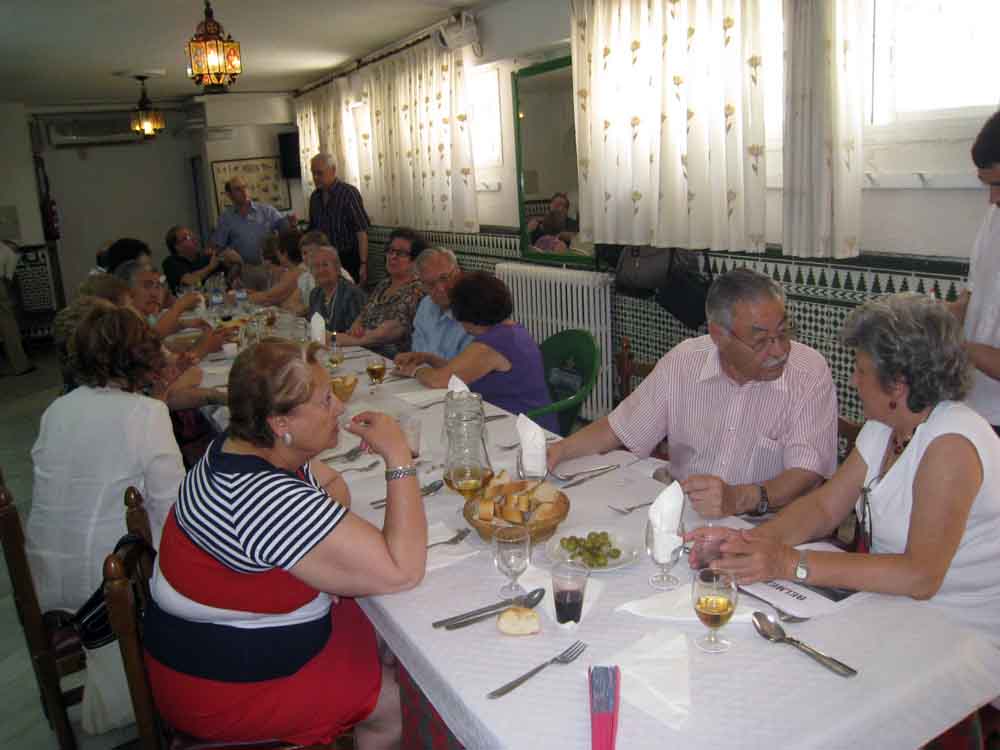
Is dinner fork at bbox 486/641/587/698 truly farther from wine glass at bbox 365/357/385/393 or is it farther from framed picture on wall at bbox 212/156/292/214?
framed picture on wall at bbox 212/156/292/214

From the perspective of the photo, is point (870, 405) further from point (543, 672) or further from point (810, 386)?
point (543, 672)

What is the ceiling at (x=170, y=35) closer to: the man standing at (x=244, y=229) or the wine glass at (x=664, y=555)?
the man standing at (x=244, y=229)

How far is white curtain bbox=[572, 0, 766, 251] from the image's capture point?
3557 millimetres

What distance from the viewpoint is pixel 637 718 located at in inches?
44.9

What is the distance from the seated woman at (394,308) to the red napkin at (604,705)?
10.3 ft

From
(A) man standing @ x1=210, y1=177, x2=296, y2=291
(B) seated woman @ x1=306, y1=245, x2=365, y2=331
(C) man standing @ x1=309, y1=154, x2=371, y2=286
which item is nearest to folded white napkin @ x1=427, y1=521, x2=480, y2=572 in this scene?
(B) seated woman @ x1=306, y1=245, x2=365, y2=331

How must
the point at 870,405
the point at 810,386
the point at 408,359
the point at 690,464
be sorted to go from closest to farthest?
1. the point at 870,405
2. the point at 810,386
3. the point at 690,464
4. the point at 408,359

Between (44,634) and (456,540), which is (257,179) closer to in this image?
(44,634)

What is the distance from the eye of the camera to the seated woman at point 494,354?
2998 mm

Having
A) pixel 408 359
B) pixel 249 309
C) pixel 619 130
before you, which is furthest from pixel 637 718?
pixel 249 309

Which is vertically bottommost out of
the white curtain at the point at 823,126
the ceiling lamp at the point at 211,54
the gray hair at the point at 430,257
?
the gray hair at the point at 430,257

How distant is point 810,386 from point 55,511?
201cm

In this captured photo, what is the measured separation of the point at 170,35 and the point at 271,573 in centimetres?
580

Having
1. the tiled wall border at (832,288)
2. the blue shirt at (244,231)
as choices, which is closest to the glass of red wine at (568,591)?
the tiled wall border at (832,288)
